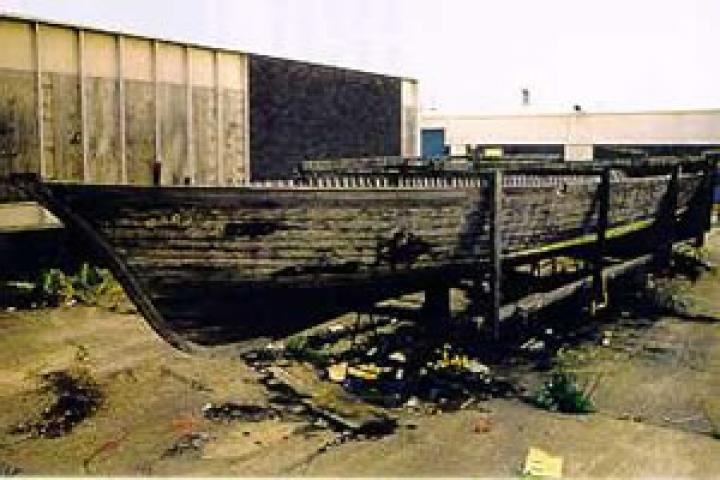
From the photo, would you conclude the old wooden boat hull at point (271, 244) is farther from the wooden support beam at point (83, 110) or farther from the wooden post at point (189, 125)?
the wooden post at point (189, 125)

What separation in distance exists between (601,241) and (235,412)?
4.93 m

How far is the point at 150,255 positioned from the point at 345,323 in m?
3.22

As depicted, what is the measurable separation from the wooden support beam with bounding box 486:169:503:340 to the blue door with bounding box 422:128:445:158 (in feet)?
82.4

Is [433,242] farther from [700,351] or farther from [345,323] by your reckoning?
[700,351]

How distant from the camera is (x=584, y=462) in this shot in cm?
457

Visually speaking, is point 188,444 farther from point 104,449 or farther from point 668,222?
point 668,222

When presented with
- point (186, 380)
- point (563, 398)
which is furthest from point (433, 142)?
point (563, 398)

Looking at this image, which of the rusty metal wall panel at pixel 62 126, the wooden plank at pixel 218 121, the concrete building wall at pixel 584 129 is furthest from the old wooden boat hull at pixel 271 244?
the concrete building wall at pixel 584 129

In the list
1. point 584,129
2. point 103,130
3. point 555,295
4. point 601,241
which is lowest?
point 555,295

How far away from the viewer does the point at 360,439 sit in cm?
493

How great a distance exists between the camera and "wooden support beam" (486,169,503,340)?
6491 mm

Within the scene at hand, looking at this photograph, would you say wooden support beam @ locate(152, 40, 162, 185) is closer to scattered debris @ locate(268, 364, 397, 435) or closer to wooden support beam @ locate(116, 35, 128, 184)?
wooden support beam @ locate(116, 35, 128, 184)

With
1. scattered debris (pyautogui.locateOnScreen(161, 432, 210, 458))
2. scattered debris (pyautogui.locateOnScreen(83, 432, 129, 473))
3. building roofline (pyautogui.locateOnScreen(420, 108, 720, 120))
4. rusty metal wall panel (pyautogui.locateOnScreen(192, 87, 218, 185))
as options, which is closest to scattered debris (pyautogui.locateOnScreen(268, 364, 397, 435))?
scattered debris (pyautogui.locateOnScreen(161, 432, 210, 458))

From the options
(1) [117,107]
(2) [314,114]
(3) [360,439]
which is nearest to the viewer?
(3) [360,439]
